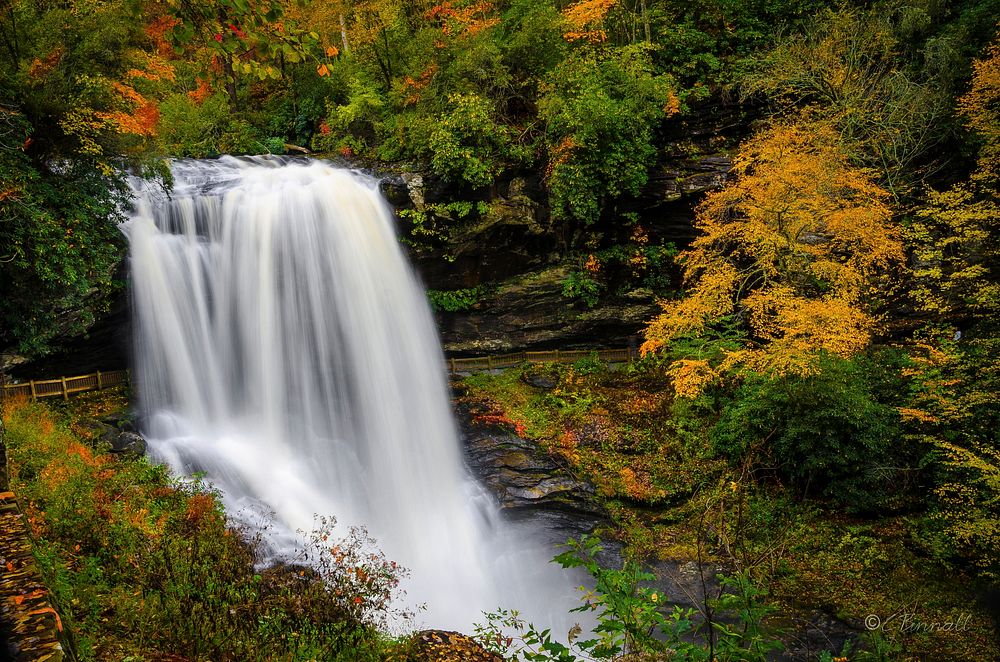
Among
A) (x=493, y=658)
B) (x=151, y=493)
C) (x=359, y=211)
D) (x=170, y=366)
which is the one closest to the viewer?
(x=493, y=658)

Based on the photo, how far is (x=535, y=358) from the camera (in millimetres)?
18125

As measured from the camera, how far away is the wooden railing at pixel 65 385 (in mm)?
11297

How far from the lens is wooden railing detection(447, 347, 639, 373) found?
18.0 m

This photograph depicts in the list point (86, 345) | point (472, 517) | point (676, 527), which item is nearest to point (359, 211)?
point (86, 345)

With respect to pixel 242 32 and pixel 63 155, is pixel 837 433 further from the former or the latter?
pixel 63 155

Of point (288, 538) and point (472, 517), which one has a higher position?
point (288, 538)

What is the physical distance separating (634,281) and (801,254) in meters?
6.40

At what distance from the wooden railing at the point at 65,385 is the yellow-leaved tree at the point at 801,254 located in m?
13.0

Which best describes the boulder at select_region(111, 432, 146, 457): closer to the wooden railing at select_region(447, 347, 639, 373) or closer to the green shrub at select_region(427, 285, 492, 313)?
the green shrub at select_region(427, 285, 492, 313)

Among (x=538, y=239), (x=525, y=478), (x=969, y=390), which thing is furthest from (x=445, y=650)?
(x=538, y=239)

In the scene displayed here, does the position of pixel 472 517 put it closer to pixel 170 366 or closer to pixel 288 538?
pixel 288 538

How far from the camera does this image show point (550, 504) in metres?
12.8

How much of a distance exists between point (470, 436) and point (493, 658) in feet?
27.6

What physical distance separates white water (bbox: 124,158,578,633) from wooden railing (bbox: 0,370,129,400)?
0.87 meters
